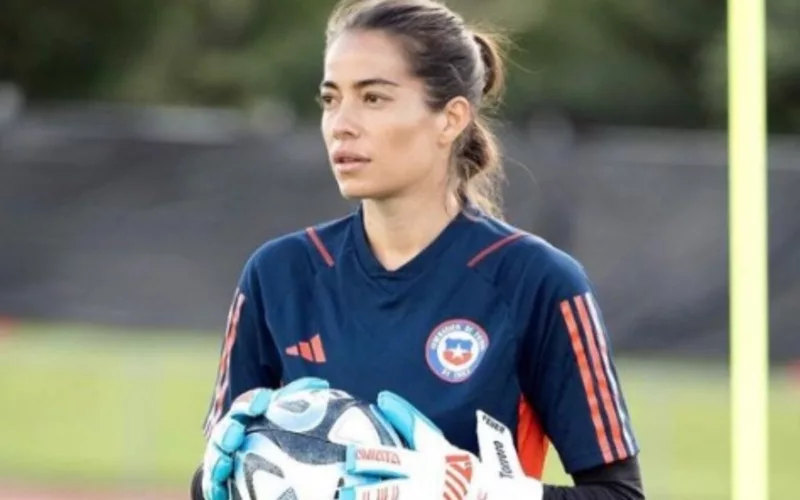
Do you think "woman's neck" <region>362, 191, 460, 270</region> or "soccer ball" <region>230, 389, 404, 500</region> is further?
"woman's neck" <region>362, 191, 460, 270</region>

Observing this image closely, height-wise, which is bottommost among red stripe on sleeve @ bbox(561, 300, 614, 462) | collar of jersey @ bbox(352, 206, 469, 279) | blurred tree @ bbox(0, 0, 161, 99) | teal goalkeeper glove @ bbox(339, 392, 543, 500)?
teal goalkeeper glove @ bbox(339, 392, 543, 500)

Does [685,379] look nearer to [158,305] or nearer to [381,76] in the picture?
[158,305]

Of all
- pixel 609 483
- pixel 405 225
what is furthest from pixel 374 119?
pixel 609 483

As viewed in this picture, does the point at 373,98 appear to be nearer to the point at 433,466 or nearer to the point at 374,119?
the point at 374,119

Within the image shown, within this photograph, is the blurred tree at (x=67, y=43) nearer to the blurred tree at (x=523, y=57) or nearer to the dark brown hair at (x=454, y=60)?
the blurred tree at (x=523, y=57)

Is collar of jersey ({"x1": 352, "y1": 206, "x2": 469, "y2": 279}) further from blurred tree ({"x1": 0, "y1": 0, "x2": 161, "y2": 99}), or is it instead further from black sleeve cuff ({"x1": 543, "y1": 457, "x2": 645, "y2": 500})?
blurred tree ({"x1": 0, "y1": 0, "x2": 161, "y2": 99})

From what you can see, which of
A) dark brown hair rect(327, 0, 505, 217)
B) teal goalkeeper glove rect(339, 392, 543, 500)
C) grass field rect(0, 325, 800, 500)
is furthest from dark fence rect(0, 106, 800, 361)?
teal goalkeeper glove rect(339, 392, 543, 500)

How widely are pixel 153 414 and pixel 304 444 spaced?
1042 centimetres

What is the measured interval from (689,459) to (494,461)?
10.9 metres

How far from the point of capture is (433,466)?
3461 millimetres

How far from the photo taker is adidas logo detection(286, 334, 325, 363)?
149 inches

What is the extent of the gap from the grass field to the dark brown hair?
8431 mm

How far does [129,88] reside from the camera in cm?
3008

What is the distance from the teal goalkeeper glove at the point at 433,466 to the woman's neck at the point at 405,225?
0.34m
